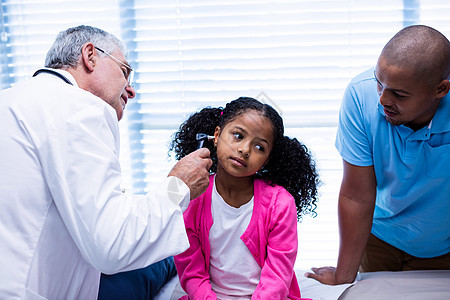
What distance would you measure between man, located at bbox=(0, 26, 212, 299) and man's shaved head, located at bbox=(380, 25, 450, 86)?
807 millimetres

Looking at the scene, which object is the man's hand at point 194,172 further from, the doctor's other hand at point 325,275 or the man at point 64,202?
the doctor's other hand at point 325,275

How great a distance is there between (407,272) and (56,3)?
8.07 feet

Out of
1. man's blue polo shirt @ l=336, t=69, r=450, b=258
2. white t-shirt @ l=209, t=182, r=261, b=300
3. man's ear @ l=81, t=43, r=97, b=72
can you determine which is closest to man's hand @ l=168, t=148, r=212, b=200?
white t-shirt @ l=209, t=182, r=261, b=300

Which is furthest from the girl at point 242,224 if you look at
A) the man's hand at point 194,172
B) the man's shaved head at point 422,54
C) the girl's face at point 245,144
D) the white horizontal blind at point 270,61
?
the white horizontal blind at point 270,61

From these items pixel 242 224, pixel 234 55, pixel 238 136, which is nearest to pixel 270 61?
pixel 234 55

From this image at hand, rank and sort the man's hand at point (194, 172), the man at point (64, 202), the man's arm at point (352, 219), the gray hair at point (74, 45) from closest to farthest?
the man at point (64, 202), the man's hand at point (194, 172), the gray hair at point (74, 45), the man's arm at point (352, 219)

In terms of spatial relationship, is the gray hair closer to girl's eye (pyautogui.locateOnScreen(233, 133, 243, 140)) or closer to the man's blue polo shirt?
girl's eye (pyautogui.locateOnScreen(233, 133, 243, 140))

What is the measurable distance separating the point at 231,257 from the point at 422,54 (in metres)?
0.92

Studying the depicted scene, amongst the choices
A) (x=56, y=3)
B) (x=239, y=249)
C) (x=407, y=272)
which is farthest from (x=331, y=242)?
(x=56, y=3)

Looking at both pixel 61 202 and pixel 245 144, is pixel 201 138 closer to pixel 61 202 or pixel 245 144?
pixel 245 144

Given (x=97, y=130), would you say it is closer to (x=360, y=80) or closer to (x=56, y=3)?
(x=360, y=80)

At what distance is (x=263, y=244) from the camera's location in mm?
1436

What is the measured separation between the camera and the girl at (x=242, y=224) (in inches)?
55.7

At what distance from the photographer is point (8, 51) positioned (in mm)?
2662
